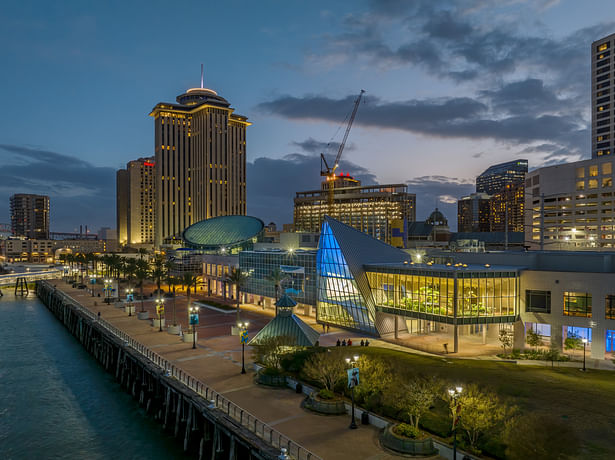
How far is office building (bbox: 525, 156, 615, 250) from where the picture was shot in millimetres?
149000

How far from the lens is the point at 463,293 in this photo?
60.2 m

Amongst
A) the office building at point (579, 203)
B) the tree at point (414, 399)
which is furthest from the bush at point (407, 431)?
the office building at point (579, 203)

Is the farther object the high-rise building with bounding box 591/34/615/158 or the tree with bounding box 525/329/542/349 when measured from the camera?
the high-rise building with bounding box 591/34/615/158

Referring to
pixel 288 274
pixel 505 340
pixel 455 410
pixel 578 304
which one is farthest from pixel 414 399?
pixel 288 274

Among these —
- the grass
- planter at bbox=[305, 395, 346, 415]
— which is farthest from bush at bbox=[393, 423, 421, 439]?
planter at bbox=[305, 395, 346, 415]

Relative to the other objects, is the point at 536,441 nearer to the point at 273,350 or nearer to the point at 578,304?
the point at 273,350

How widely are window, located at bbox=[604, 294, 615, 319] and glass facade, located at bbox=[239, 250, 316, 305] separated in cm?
4583

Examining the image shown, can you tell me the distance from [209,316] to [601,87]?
182600 millimetres

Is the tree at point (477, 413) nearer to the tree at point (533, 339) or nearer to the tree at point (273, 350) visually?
the tree at point (273, 350)

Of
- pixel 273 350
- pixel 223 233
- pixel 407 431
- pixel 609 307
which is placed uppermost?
pixel 223 233

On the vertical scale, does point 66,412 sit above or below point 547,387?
below

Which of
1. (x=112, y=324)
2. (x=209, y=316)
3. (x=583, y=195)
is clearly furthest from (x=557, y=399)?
(x=583, y=195)

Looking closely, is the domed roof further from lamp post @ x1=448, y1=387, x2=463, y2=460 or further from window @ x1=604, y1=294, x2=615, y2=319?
lamp post @ x1=448, y1=387, x2=463, y2=460

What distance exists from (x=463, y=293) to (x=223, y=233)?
107m
